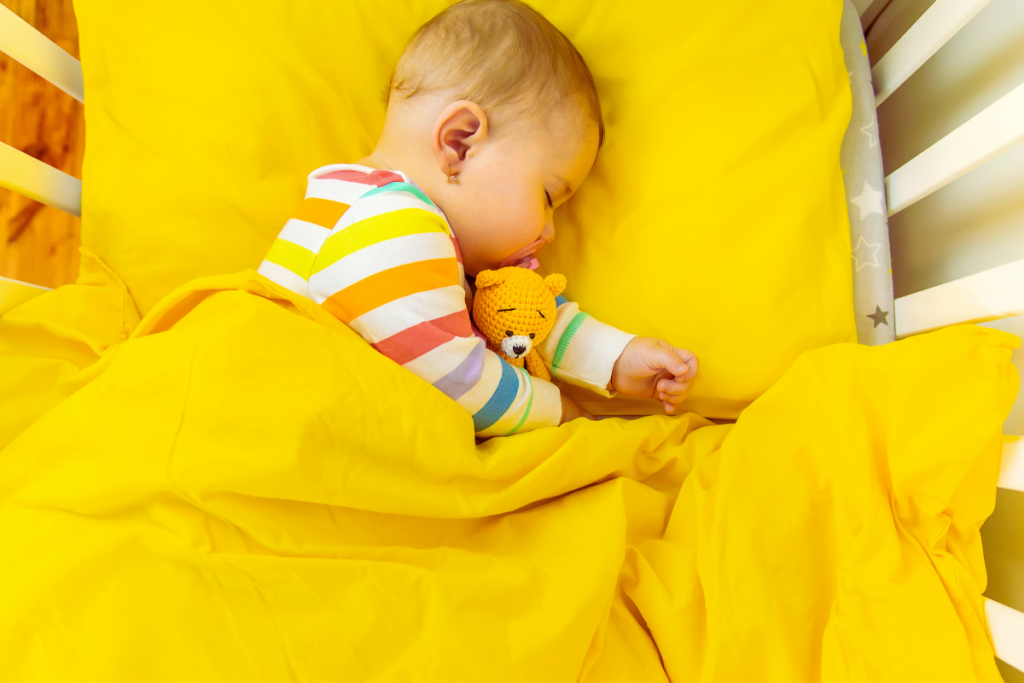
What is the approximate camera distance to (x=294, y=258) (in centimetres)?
64

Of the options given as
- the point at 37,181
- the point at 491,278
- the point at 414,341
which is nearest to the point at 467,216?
the point at 491,278

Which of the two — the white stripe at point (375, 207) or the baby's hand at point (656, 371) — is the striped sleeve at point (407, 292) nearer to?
the white stripe at point (375, 207)

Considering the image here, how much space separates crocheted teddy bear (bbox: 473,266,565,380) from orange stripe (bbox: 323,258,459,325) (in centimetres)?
10

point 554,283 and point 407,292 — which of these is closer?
point 407,292

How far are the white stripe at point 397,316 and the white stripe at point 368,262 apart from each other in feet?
0.11

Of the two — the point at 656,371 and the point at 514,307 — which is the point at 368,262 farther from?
the point at 656,371

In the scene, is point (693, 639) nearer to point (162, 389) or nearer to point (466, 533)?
point (466, 533)

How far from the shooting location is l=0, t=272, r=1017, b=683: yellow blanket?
45 cm

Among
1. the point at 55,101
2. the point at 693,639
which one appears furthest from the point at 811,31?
the point at 55,101

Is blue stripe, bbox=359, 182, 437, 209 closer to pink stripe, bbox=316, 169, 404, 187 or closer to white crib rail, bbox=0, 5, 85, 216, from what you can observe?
pink stripe, bbox=316, 169, 404, 187

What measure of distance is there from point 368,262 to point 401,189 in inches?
4.1

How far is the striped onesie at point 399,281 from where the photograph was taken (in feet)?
1.93

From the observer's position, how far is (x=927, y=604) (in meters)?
0.54

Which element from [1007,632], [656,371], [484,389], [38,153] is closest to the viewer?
[1007,632]
